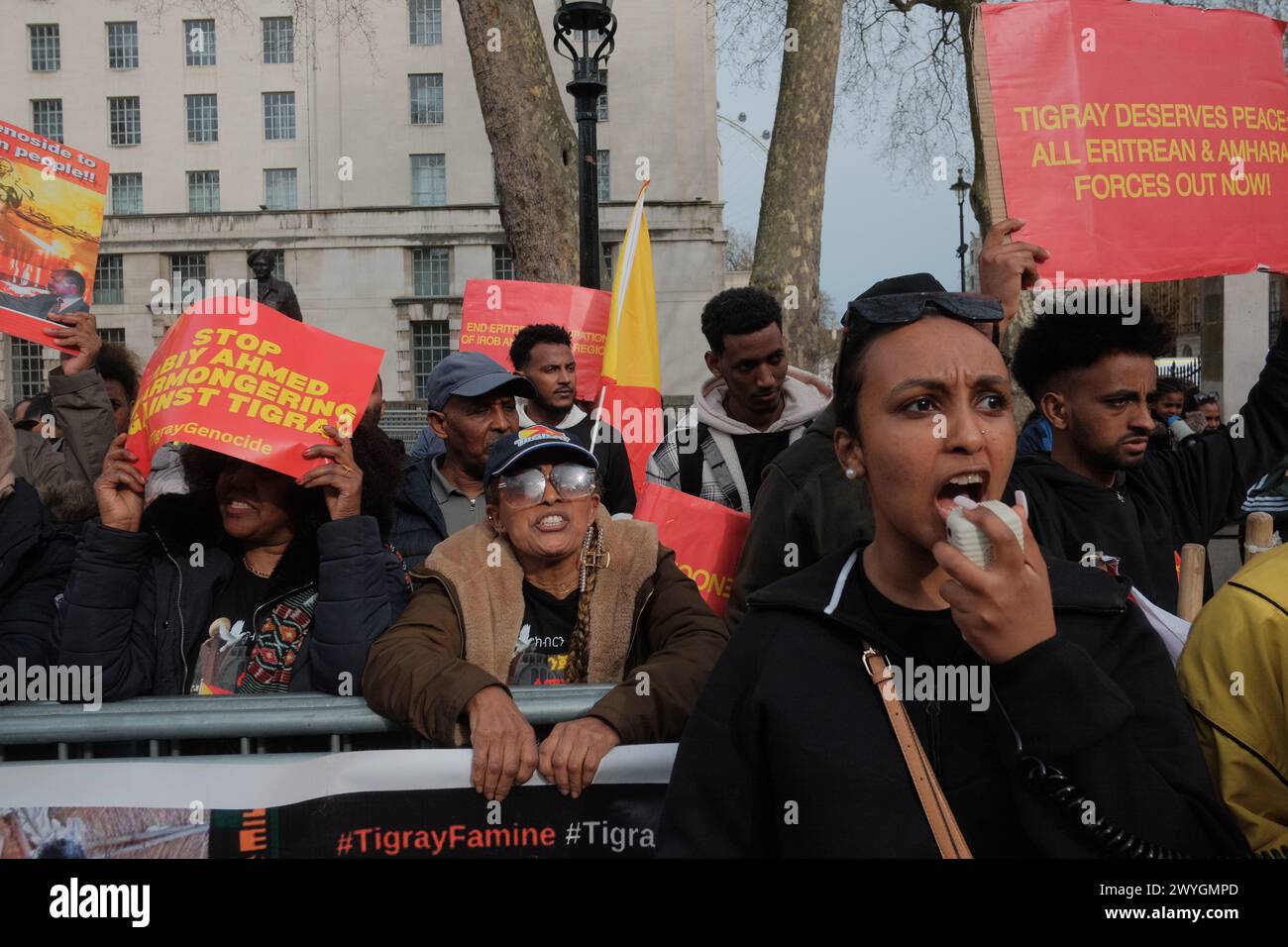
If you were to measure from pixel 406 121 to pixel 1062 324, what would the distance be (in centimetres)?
4416

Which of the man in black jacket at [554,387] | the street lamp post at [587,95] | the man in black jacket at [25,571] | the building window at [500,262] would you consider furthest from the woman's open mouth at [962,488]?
the building window at [500,262]

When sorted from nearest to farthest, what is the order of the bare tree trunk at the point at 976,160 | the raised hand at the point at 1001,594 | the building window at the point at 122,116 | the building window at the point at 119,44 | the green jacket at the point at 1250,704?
the raised hand at the point at 1001,594 → the green jacket at the point at 1250,704 → the bare tree trunk at the point at 976,160 → the building window at the point at 119,44 → the building window at the point at 122,116

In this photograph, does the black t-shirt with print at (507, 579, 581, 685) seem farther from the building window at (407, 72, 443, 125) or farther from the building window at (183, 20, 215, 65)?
the building window at (183, 20, 215, 65)

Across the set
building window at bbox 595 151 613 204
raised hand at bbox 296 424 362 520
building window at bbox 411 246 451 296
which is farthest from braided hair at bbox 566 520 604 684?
building window at bbox 411 246 451 296

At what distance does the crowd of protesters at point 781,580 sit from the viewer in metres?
1.69

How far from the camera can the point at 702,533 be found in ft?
12.2

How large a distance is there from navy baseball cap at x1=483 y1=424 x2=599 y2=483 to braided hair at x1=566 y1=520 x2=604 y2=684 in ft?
0.67

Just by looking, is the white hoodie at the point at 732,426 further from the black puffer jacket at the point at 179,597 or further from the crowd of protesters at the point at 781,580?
the black puffer jacket at the point at 179,597

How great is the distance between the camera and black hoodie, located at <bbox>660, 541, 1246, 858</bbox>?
1.60 meters

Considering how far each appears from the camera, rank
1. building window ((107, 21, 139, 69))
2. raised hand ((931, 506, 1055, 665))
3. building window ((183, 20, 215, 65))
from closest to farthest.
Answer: raised hand ((931, 506, 1055, 665))
building window ((183, 20, 215, 65))
building window ((107, 21, 139, 69))

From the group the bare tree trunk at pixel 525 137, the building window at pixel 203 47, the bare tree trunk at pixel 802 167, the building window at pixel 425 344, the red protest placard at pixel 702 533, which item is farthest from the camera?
the building window at pixel 203 47

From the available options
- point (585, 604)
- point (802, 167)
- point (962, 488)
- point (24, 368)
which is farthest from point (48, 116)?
point (962, 488)

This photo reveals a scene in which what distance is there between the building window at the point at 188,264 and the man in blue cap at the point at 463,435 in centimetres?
4325

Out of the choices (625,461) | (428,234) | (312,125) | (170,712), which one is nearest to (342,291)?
(428,234)
